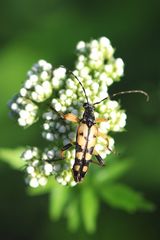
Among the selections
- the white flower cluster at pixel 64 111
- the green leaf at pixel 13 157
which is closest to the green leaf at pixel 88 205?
the green leaf at pixel 13 157

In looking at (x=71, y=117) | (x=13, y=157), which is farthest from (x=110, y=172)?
(x=71, y=117)

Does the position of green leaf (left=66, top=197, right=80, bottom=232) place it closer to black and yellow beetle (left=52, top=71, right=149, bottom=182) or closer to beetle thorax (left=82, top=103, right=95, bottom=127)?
black and yellow beetle (left=52, top=71, right=149, bottom=182)

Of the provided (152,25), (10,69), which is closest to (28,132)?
(10,69)

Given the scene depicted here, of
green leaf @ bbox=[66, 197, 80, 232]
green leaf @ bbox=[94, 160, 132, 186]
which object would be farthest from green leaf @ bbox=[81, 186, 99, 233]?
green leaf @ bbox=[94, 160, 132, 186]

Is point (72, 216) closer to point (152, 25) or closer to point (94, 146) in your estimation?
point (94, 146)

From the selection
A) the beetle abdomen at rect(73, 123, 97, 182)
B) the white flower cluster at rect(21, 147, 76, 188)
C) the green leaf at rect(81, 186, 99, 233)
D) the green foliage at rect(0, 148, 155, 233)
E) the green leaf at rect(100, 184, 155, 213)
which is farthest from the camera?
the green leaf at rect(81, 186, 99, 233)
